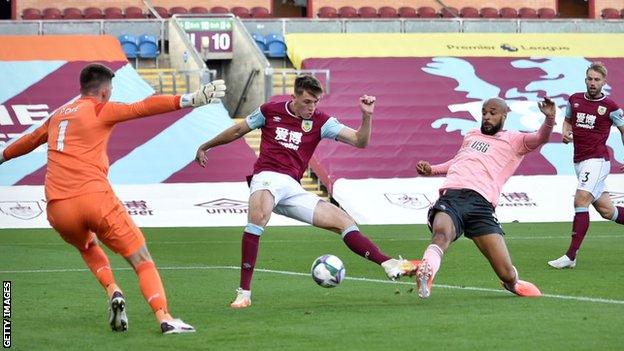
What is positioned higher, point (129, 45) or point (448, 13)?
point (448, 13)

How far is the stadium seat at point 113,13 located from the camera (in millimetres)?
39250

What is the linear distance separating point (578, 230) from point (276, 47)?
2061 cm

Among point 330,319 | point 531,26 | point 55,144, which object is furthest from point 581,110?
point 531,26

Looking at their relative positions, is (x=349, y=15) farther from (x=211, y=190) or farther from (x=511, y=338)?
(x=511, y=338)

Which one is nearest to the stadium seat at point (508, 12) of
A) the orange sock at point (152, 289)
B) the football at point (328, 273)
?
the football at point (328, 273)

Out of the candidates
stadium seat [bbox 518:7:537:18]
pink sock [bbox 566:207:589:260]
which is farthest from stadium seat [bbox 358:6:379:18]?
pink sock [bbox 566:207:589:260]

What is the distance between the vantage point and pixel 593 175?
17.0 m

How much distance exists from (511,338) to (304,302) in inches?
129

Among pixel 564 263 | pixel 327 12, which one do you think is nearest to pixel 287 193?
pixel 564 263

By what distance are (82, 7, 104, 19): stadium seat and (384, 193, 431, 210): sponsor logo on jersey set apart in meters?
15.0

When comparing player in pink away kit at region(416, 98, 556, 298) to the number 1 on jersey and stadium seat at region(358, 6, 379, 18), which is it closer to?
the number 1 on jersey

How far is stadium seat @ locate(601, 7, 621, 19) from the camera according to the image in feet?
144

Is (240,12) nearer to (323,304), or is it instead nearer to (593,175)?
(593,175)

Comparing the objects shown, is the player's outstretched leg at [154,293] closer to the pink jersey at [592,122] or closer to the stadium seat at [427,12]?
the pink jersey at [592,122]
